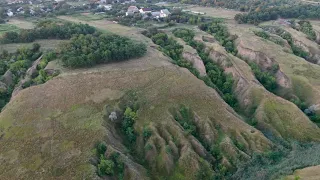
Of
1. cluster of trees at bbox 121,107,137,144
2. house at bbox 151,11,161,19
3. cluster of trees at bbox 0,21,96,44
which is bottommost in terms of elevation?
house at bbox 151,11,161,19

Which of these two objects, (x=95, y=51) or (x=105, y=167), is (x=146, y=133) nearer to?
(x=105, y=167)

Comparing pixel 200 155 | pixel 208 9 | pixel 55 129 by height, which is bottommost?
pixel 208 9

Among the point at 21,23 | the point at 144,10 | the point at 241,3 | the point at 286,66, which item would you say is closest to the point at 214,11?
the point at 241,3

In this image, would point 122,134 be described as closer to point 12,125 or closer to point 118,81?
point 118,81

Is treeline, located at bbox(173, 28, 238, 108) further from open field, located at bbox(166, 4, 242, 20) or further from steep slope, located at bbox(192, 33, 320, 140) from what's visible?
open field, located at bbox(166, 4, 242, 20)

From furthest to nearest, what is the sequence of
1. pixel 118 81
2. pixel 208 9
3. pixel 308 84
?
Result: 1. pixel 208 9
2. pixel 308 84
3. pixel 118 81

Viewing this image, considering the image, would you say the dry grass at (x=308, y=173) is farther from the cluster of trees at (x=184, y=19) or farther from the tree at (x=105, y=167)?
the cluster of trees at (x=184, y=19)

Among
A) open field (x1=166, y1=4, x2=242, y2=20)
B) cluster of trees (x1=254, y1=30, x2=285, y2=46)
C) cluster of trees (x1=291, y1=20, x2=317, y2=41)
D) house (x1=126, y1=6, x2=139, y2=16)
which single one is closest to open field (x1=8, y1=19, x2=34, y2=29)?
house (x1=126, y1=6, x2=139, y2=16)

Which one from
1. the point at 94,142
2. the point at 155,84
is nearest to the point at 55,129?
the point at 94,142
